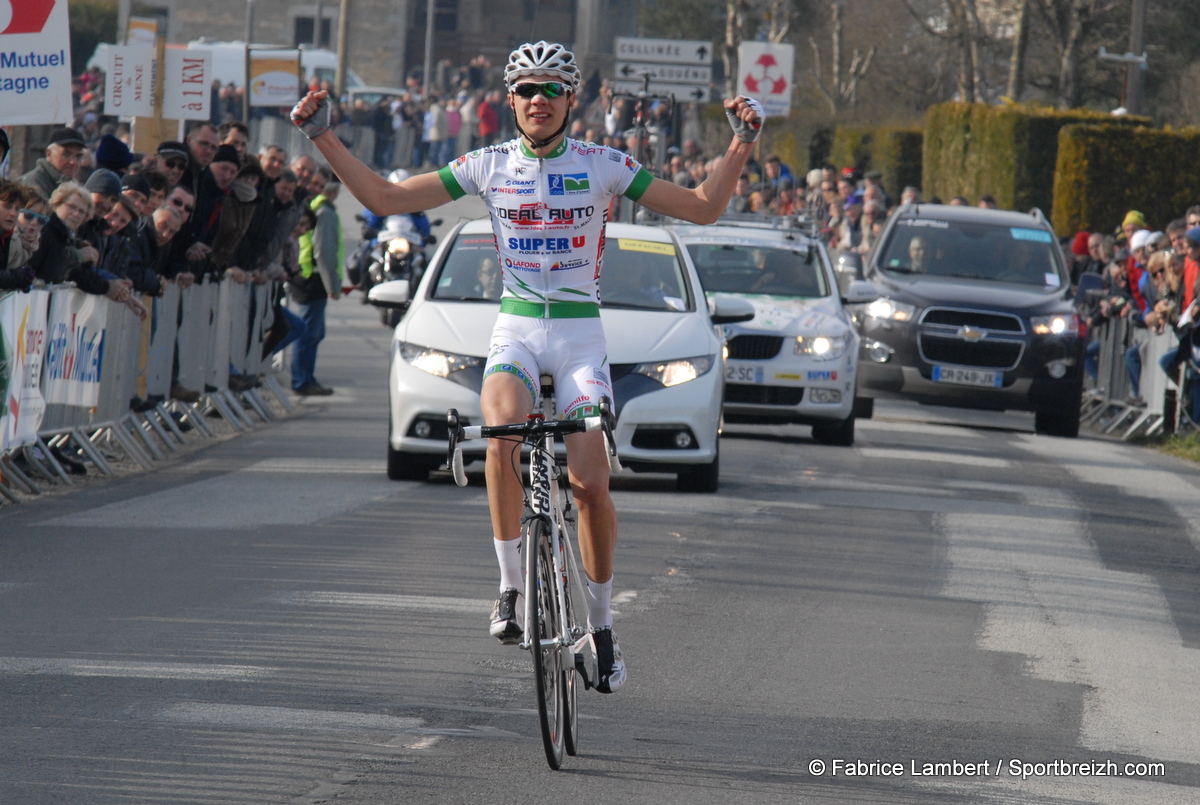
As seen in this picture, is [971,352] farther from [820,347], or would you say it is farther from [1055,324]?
[820,347]

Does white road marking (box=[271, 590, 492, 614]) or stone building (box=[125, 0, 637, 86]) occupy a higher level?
stone building (box=[125, 0, 637, 86])

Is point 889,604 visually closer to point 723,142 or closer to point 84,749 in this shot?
point 84,749

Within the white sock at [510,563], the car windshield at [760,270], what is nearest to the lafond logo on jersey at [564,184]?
the white sock at [510,563]

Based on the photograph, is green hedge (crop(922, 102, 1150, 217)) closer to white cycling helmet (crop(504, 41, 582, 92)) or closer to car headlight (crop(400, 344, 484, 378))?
car headlight (crop(400, 344, 484, 378))

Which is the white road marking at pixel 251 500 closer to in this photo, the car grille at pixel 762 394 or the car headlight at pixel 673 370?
the car headlight at pixel 673 370

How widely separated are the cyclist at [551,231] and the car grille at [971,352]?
13.8 m

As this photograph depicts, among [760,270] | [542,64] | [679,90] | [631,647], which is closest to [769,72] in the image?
[679,90]

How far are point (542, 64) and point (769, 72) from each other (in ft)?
89.4

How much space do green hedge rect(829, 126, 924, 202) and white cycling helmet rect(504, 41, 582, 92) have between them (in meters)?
37.9

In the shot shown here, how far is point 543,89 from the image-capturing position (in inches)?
267

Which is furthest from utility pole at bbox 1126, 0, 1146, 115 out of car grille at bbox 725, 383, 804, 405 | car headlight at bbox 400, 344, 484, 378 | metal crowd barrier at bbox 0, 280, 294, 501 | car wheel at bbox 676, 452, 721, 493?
car headlight at bbox 400, 344, 484, 378

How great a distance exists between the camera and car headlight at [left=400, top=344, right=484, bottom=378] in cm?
1320

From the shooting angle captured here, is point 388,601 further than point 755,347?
No

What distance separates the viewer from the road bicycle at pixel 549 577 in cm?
616
